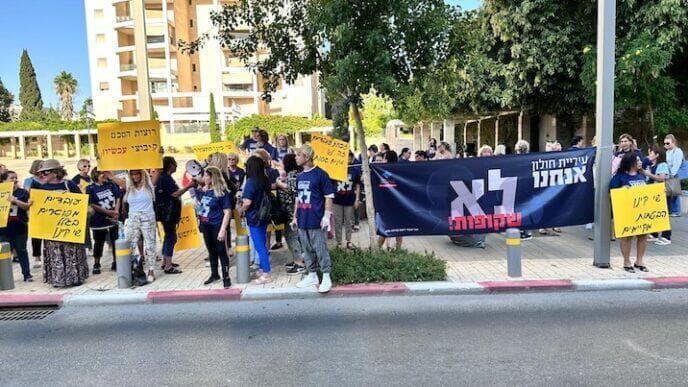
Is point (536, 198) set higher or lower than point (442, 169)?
lower

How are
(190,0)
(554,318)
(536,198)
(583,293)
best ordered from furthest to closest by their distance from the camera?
(190,0) → (536,198) → (583,293) → (554,318)

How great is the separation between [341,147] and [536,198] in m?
3.26

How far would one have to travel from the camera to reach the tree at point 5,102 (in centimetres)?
7488

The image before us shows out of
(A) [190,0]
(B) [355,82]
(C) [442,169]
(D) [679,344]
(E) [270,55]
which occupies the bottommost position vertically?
(D) [679,344]

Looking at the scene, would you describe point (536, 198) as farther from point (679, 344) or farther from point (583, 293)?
point (679, 344)

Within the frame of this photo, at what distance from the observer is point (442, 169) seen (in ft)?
25.7

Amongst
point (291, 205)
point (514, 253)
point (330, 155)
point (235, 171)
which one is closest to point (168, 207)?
point (235, 171)

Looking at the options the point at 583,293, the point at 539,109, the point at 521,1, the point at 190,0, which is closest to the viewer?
the point at 583,293

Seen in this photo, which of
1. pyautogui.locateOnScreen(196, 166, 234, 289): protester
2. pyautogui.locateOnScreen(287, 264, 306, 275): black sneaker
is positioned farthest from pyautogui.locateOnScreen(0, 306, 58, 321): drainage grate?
pyautogui.locateOnScreen(287, 264, 306, 275): black sneaker

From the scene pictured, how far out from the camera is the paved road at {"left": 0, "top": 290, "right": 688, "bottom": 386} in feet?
14.0

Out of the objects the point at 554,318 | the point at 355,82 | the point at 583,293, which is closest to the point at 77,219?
the point at 355,82

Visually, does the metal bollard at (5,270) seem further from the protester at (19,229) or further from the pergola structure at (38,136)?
the pergola structure at (38,136)

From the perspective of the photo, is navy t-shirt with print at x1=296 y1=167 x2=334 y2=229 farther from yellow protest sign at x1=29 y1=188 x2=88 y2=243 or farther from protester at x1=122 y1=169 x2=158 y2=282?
yellow protest sign at x1=29 y1=188 x2=88 y2=243

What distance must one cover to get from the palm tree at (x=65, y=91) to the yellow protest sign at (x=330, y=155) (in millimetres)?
78739
